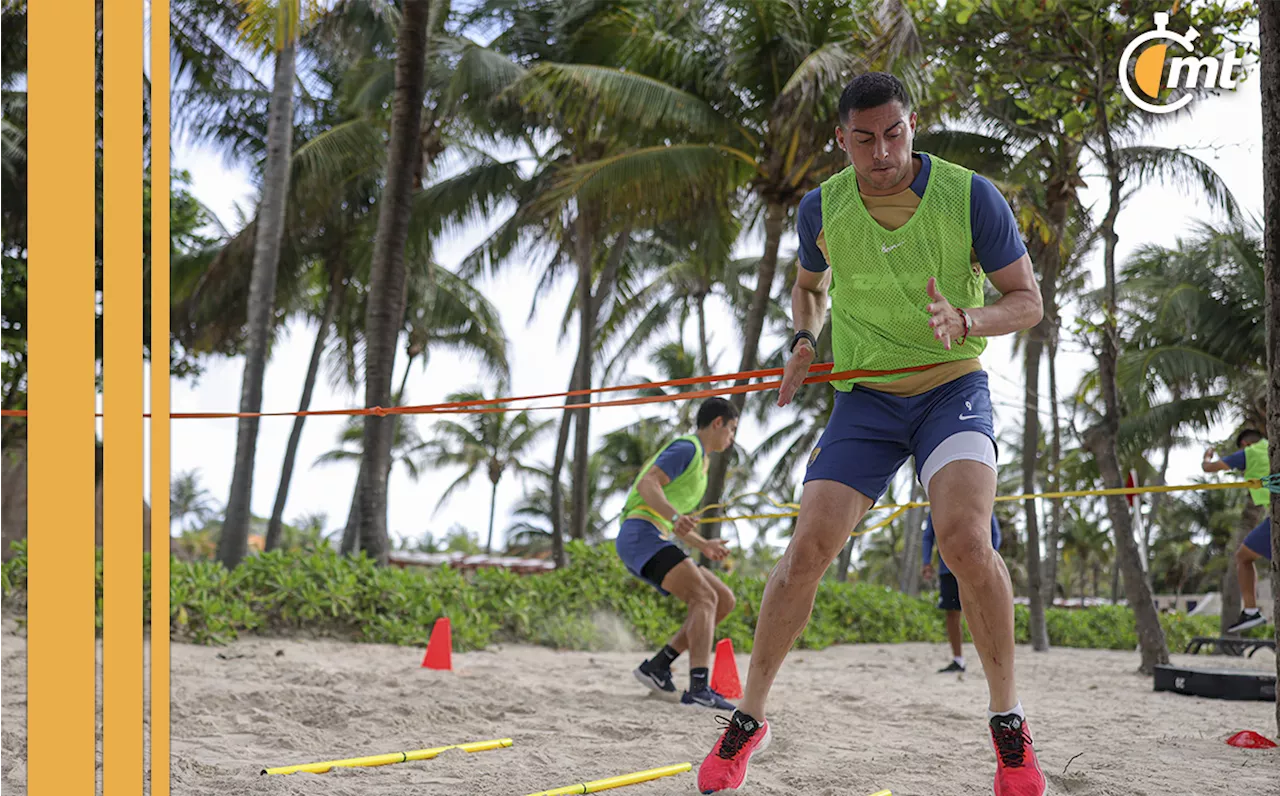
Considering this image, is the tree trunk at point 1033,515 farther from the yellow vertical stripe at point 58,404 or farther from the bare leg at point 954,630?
the yellow vertical stripe at point 58,404

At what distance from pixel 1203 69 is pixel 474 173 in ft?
37.9

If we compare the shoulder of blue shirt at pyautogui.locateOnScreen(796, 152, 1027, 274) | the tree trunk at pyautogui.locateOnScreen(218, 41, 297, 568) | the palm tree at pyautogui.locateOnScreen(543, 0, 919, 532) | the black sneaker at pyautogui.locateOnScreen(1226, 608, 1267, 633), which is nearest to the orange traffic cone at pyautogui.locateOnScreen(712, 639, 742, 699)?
the shoulder of blue shirt at pyautogui.locateOnScreen(796, 152, 1027, 274)

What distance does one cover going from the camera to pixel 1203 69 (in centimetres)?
920

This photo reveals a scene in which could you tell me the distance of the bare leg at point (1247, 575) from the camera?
891 cm

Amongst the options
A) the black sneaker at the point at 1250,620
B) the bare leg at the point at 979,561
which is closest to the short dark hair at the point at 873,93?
the bare leg at the point at 979,561

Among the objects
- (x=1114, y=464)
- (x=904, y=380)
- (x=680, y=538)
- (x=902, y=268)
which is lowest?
(x=680, y=538)

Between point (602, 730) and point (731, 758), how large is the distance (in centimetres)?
157

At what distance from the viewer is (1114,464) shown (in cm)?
848

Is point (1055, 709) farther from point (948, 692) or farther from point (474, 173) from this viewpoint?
point (474, 173)

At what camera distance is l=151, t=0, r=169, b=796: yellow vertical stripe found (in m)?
1.83

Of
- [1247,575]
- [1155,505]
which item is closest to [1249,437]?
[1247,575]

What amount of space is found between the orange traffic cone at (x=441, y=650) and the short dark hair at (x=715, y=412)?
8.73ft

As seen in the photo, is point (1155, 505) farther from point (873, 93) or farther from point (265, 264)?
point (873, 93)

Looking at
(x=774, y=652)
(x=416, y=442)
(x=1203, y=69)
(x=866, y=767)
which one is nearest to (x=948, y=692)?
(x=866, y=767)
